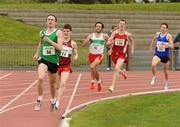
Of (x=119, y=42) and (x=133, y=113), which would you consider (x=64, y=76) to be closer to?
(x=133, y=113)

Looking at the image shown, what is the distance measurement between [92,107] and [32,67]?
1295cm

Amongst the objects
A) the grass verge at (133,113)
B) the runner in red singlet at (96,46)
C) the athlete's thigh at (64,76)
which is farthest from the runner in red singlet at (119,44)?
the athlete's thigh at (64,76)

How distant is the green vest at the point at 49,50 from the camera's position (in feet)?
40.7

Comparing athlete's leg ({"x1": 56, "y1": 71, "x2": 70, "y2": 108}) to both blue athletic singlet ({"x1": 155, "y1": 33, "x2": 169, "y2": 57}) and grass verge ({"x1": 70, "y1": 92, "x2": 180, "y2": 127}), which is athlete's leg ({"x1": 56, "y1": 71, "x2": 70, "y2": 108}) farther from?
blue athletic singlet ({"x1": 155, "y1": 33, "x2": 169, "y2": 57})

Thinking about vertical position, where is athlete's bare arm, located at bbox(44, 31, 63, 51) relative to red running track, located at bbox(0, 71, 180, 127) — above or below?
above

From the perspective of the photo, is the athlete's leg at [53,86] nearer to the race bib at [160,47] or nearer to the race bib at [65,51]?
the race bib at [65,51]

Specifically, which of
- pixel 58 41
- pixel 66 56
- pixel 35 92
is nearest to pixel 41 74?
pixel 58 41

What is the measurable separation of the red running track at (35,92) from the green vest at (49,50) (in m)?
1.19

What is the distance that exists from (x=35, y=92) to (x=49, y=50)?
4.85 m

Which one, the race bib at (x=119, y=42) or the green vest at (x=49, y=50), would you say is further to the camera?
the race bib at (x=119, y=42)

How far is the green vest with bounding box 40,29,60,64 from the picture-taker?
1241 cm

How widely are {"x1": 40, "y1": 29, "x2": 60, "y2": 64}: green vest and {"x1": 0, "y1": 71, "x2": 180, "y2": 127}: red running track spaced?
1.19 metres

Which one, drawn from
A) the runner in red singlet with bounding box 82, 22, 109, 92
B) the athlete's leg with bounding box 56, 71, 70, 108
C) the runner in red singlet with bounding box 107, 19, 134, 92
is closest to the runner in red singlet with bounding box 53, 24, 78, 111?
the athlete's leg with bounding box 56, 71, 70, 108

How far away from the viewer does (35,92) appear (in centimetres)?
1716
